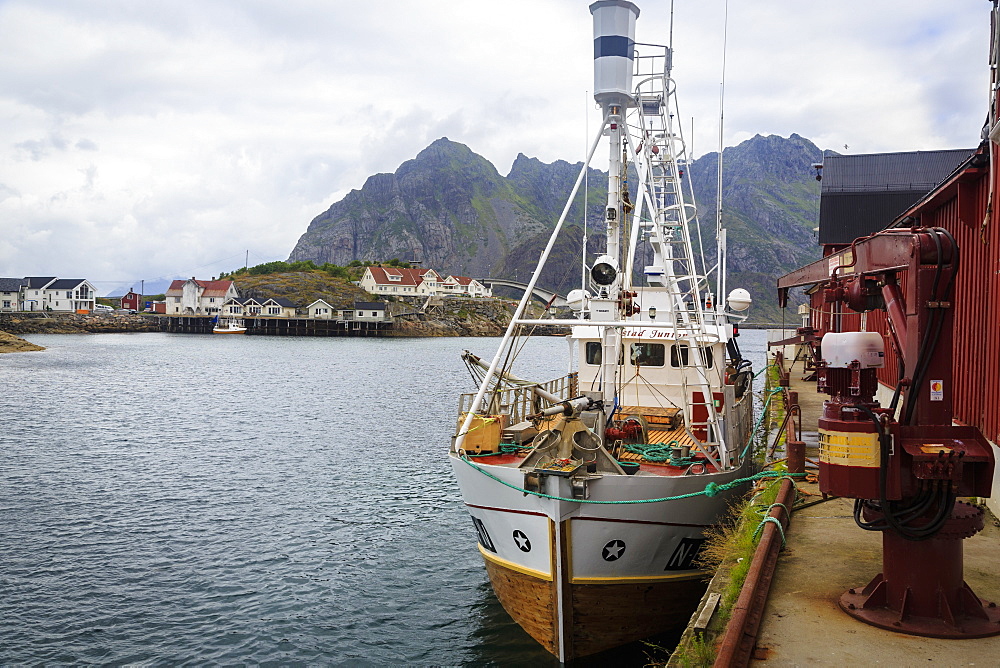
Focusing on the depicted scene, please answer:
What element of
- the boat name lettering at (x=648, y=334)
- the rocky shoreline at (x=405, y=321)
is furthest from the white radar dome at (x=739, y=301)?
the rocky shoreline at (x=405, y=321)

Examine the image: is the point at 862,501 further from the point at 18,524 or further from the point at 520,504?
the point at 18,524

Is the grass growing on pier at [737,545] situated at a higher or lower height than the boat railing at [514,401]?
lower

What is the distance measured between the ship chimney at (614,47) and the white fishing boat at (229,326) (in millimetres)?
133859

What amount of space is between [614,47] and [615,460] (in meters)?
7.33

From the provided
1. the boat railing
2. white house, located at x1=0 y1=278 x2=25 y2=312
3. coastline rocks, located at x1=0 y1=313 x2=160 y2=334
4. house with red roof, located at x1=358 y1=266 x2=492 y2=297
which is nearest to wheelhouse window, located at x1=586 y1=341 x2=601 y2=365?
the boat railing

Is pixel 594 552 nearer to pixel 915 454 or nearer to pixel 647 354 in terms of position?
pixel 915 454

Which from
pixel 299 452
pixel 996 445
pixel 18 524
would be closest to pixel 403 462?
pixel 299 452

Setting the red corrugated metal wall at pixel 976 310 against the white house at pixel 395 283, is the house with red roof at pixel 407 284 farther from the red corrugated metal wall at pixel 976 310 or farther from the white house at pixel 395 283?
the red corrugated metal wall at pixel 976 310

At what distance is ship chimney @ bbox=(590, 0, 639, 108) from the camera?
12891 mm

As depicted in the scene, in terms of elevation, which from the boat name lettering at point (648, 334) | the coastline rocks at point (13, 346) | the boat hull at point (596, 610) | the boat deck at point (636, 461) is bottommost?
the boat hull at point (596, 610)

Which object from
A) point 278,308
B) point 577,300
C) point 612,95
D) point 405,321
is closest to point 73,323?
point 278,308

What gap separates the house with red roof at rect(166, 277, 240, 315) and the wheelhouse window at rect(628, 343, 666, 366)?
144 meters

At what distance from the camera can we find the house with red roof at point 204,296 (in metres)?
148

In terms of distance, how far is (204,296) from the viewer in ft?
488
